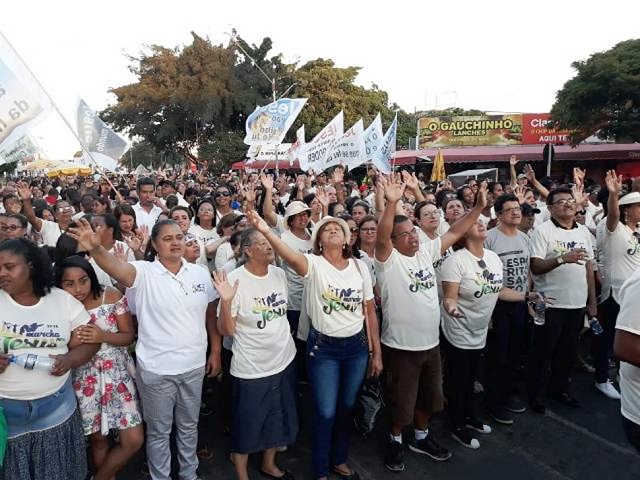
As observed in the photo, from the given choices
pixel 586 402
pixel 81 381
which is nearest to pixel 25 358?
pixel 81 381

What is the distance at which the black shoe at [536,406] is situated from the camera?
423 cm

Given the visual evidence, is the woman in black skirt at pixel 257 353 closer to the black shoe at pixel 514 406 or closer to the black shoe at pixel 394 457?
the black shoe at pixel 394 457

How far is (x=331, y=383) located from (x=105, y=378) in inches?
55.2

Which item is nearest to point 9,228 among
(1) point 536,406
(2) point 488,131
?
(1) point 536,406

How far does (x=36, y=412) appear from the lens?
2484 mm

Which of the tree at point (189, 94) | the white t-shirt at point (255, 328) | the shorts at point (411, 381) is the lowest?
the shorts at point (411, 381)

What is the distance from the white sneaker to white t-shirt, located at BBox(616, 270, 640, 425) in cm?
265

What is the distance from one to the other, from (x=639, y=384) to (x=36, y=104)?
5.45 m

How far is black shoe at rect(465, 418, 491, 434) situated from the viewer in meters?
3.92

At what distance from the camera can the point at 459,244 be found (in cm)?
390

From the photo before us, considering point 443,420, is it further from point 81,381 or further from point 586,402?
point 81,381

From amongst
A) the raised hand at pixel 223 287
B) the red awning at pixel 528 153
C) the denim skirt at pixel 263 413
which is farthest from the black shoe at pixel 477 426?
the red awning at pixel 528 153

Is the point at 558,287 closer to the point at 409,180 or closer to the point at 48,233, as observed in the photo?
the point at 409,180

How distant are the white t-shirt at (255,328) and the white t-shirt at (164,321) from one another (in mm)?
267
